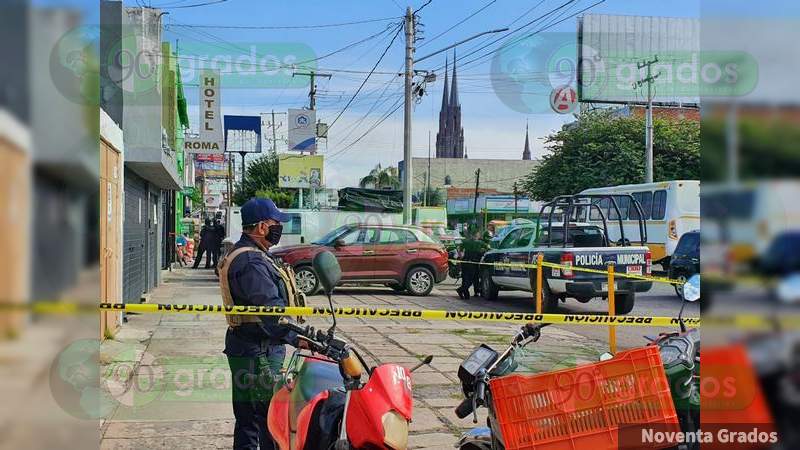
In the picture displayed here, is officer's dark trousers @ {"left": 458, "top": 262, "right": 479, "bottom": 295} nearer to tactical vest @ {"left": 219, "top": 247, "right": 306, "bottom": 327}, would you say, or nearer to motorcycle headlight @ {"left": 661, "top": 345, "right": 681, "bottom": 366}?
tactical vest @ {"left": 219, "top": 247, "right": 306, "bottom": 327}

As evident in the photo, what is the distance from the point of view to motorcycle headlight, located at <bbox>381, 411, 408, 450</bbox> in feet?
8.85

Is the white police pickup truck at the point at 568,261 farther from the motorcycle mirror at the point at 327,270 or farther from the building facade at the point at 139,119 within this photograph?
the motorcycle mirror at the point at 327,270

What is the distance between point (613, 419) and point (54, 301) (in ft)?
7.05

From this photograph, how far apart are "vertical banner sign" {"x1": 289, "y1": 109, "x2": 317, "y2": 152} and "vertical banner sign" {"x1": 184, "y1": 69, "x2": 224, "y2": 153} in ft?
8.17

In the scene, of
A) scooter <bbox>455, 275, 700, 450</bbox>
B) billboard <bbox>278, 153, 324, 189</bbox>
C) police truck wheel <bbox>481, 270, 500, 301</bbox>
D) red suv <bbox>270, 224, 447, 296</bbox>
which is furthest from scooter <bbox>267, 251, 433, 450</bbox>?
billboard <bbox>278, 153, 324, 189</bbox>

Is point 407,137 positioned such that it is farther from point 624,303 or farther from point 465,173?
point 465,173

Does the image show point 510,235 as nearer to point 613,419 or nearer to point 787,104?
point 613,419

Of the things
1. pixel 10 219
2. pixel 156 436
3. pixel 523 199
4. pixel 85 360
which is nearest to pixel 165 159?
pixel 156 436

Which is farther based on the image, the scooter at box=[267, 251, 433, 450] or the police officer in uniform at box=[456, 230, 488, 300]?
the police officer in uniform at box=[456, 230, 488, 300]

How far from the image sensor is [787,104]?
3.93 feet

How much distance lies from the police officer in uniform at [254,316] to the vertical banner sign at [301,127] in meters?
14.7

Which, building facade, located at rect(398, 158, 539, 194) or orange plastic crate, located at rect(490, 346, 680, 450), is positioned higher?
building facade, located at rect(398, 158, 539, 194)

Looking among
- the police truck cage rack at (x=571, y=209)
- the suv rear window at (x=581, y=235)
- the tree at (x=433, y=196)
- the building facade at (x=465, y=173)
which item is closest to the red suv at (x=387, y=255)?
the police truck cage rack at (x=571, y=209)

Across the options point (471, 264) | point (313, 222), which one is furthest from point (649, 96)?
point (313, 222)
